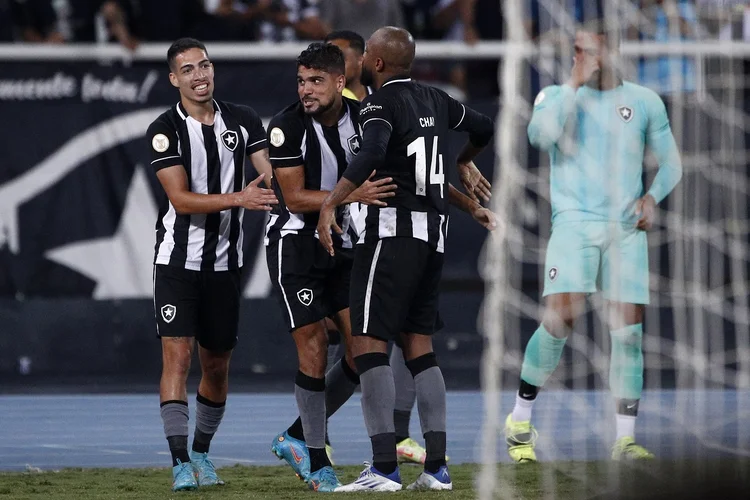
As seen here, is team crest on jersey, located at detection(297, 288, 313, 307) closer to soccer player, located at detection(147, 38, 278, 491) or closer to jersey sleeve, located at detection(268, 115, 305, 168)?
soccer player, located at detection(147, 38, 278, 491)

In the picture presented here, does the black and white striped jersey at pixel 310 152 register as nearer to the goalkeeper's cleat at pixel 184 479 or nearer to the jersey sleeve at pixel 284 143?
the jersey sleeve at pixel 284 143

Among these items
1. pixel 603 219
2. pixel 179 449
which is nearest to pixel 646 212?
pixel 603 219

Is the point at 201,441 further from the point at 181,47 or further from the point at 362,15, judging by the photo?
the point at 362,15

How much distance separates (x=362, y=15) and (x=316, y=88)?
18.2 feet

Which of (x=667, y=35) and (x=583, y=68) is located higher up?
(x=667, y=35)

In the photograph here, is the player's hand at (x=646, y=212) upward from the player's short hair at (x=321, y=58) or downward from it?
downward

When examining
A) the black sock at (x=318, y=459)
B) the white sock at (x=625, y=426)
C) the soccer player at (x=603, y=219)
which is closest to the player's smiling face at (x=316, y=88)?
the soccer player at (x=603, y=219)

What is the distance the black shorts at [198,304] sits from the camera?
5.34m

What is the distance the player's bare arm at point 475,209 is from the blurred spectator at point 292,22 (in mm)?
5608

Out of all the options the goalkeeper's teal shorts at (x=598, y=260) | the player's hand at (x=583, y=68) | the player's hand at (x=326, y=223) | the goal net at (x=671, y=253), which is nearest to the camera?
the player's hand at (x=326, y=223)

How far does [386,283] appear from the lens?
16.2ft

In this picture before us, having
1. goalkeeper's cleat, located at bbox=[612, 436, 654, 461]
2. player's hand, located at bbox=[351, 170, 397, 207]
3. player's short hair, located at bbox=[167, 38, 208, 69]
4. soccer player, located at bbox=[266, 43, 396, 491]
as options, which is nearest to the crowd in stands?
goalkeeper's cleat, located at bbox=[612, 436, 654, 461]

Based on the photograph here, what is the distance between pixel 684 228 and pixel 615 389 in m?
3.77

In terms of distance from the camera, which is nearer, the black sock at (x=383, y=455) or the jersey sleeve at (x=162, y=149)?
the black sock at (x=383, y=455)
